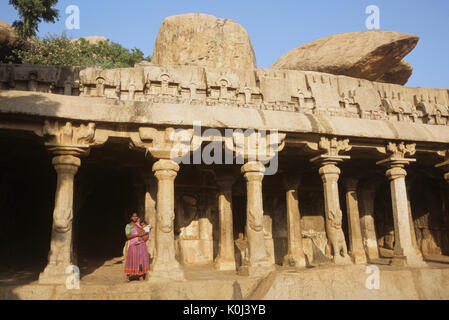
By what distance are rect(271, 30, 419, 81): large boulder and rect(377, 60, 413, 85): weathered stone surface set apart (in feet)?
6.32

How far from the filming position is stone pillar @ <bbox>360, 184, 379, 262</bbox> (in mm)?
13211

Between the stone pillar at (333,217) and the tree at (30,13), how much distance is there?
589 inches

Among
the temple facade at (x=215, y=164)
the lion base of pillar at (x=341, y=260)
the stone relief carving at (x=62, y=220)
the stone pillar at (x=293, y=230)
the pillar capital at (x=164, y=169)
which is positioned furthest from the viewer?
the stone pillar at (x=293, y=230)

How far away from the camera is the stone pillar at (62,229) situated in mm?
6777

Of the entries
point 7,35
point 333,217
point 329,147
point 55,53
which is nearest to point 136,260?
point 333,217

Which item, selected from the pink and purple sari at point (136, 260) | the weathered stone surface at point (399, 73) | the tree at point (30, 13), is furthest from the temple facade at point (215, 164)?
the tree at point (30, 13)

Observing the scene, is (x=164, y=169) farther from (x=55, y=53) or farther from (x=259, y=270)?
(x=55, y=53)

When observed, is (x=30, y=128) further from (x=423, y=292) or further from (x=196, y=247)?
(x=423, y=292)

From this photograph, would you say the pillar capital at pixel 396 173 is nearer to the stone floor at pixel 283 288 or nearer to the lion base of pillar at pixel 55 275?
the stone floor at pixel 283 288

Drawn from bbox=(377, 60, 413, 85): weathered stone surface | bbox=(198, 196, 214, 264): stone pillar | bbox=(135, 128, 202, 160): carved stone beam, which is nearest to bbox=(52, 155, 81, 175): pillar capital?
bbox=(135, 128, 202, 160): carved stone beam

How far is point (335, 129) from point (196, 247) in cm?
526

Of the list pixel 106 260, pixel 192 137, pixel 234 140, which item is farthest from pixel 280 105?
pixel 106 260

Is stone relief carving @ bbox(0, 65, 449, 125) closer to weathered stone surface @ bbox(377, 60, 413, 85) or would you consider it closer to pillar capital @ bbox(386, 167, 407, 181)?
pillar capital @ bbox(386, 167, 407, 181)

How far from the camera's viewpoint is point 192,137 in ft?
26.2
